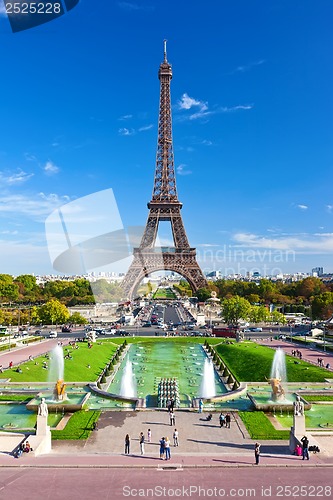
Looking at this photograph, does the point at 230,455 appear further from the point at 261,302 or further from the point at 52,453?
the point at 261,302

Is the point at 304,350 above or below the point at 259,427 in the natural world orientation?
above

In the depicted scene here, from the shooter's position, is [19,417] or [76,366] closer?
[19,417]

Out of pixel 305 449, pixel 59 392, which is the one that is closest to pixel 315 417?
pixel 305 449

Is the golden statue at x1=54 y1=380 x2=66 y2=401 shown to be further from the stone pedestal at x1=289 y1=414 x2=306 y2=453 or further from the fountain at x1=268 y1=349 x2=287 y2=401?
the stone pedestal at x1=289 y1=414 x2=306 y2=453

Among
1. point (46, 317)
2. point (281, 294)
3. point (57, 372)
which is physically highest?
point (281, 294)

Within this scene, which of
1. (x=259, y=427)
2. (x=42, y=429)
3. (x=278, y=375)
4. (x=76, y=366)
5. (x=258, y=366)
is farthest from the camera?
(x=76, y=366)

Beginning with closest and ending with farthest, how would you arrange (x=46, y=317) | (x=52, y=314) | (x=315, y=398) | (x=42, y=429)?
(x=42, y=429), (x=315, y=398), (x=52, y=314), (x=46, y=317)

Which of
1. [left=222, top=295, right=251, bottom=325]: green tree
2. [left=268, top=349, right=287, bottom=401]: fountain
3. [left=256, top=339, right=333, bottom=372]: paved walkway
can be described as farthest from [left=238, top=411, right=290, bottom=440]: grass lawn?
[left=222, top=295, right=251, bottom=325]: green tree

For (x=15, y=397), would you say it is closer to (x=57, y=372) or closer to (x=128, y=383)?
(x=57, y=372)
